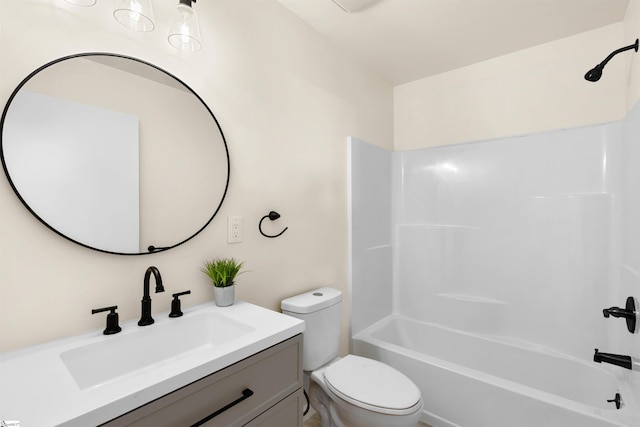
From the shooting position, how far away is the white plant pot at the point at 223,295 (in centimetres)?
129

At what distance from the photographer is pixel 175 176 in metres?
1.26

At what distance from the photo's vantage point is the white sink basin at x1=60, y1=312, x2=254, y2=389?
920 mm

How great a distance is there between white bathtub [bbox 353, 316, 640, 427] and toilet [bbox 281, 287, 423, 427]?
393 millimetres

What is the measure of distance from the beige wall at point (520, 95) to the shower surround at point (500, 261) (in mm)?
108

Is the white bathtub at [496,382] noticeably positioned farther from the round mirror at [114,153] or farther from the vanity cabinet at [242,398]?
the round mirror at [114,153]

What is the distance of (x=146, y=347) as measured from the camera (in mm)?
1047

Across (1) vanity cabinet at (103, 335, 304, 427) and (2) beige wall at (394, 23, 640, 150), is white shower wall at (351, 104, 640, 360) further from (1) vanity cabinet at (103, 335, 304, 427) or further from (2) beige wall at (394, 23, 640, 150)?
(1) vanity cabinet at (103, 335, 304, 427)

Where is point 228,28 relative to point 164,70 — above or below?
above

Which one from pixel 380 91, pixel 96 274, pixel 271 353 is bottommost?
pixel 271 353

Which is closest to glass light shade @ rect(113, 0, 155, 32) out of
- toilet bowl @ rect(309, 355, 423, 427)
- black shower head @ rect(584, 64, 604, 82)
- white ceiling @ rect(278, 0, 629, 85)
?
white ceiling @ rect(278, 0, 629, 85)

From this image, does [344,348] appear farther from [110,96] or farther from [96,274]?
[110,96]

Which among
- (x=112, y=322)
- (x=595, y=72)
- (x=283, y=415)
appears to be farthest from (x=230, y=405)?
(x=595, y=72)

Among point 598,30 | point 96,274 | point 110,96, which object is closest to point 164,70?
point 110,96

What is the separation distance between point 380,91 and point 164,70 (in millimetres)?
1844
